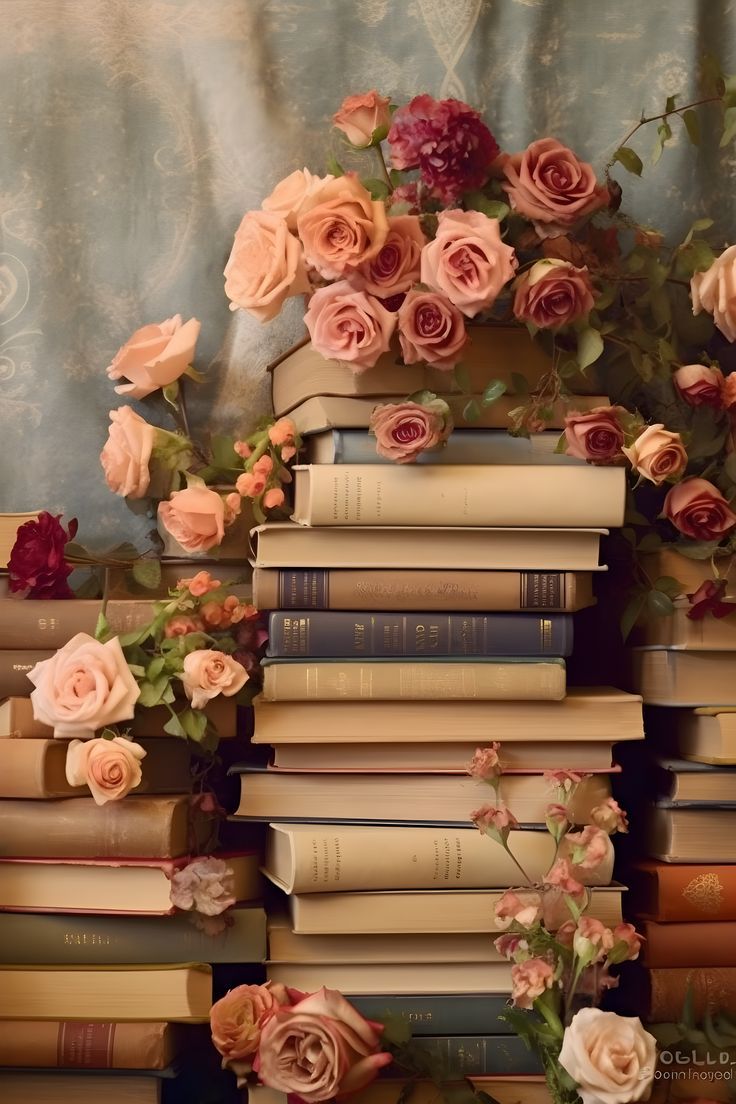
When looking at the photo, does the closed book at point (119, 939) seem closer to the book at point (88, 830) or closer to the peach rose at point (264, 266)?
the book at point (88, 830)

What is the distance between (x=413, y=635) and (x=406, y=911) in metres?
0.31

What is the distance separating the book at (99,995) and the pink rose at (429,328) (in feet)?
2.41

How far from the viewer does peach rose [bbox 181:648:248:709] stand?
4.25ft

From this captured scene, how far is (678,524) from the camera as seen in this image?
1385mm

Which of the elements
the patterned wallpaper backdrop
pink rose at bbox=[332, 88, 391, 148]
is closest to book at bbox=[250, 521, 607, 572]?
the patterned wallpaper backdrop

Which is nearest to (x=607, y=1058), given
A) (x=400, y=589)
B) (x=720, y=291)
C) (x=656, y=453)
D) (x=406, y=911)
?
(x=406, y=911)

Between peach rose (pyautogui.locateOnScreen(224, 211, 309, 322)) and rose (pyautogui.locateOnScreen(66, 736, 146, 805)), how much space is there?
52cm

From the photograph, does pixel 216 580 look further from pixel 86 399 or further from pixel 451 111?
pixel 451 111

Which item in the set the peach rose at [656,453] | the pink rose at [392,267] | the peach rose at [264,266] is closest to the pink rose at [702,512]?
the peach rose at [656,453]

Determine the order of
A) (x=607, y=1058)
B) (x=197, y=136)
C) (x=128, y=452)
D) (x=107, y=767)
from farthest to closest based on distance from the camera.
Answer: (x=197, y=136) → (x=128, y=452) → (x=107, y=767) → (x=607, y=1058)

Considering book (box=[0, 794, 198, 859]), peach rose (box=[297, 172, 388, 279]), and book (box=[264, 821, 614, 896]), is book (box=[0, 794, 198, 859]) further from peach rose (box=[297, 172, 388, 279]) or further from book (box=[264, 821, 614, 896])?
peach rose (box=[297, 172, 388, 279])

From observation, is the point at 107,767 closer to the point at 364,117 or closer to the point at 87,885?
the point at 87,885

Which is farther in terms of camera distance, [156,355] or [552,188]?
[156,355]

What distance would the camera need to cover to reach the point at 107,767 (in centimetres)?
Result: 126
